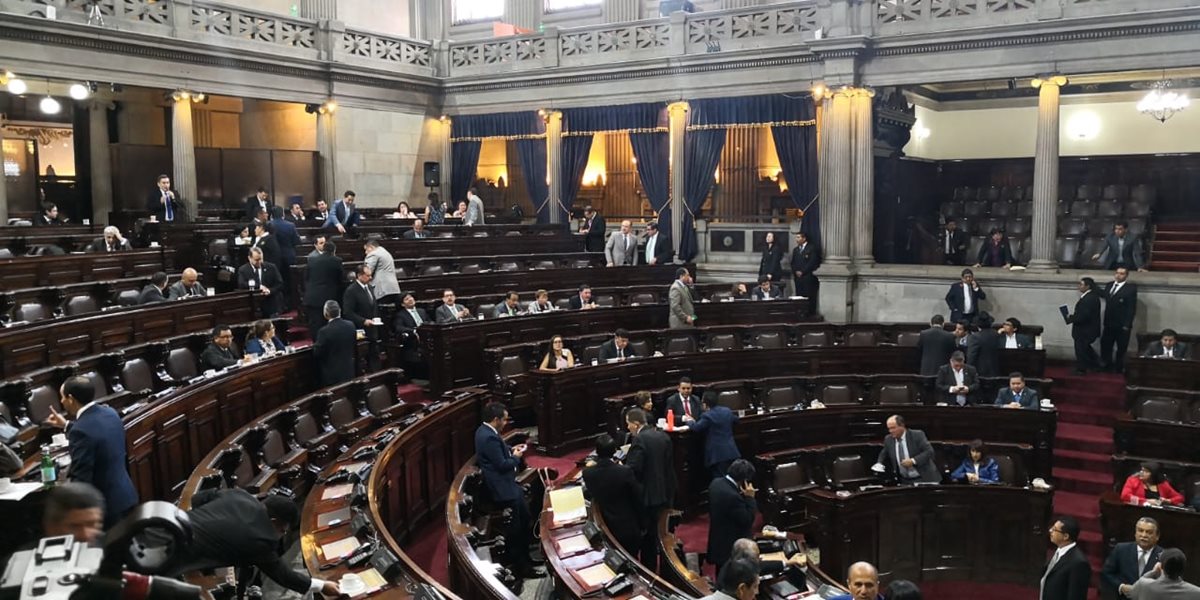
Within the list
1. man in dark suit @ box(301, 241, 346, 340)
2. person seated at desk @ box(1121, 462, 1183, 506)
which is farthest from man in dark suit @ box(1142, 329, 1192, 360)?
man in dark suit @ box(301, 241, 346, 340)

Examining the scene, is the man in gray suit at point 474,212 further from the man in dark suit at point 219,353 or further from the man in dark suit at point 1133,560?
the man in dark suit at point 1133,560

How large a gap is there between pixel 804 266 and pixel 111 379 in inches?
430

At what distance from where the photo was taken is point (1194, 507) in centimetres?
819

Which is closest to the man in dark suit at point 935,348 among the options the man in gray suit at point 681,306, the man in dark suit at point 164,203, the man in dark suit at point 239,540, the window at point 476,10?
the man in gray suit at point 681,306

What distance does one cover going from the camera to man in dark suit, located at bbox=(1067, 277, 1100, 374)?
1283 cm

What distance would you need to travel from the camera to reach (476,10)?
2567cm

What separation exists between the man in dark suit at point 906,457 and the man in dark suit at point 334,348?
548 cm

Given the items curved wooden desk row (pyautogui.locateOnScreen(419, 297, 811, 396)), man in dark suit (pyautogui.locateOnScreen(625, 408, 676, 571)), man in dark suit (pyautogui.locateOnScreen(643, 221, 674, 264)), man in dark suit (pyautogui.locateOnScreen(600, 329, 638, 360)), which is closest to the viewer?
man in dark suit (pyautogui.locateOnScreen(625, 408, 676, 571))

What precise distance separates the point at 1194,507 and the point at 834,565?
127 inches

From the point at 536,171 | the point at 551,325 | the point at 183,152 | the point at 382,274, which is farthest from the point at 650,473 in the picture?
the point at 536,171

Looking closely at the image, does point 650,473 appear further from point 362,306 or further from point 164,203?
point 164,203

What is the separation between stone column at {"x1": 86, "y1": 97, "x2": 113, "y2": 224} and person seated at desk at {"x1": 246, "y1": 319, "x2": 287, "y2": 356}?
34.1ft

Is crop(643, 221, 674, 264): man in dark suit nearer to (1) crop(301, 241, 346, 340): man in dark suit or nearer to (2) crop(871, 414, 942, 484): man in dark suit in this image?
(1) crop(301, 241, 346, 340): man in dark suit

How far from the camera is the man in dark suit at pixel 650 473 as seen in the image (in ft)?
24.8
